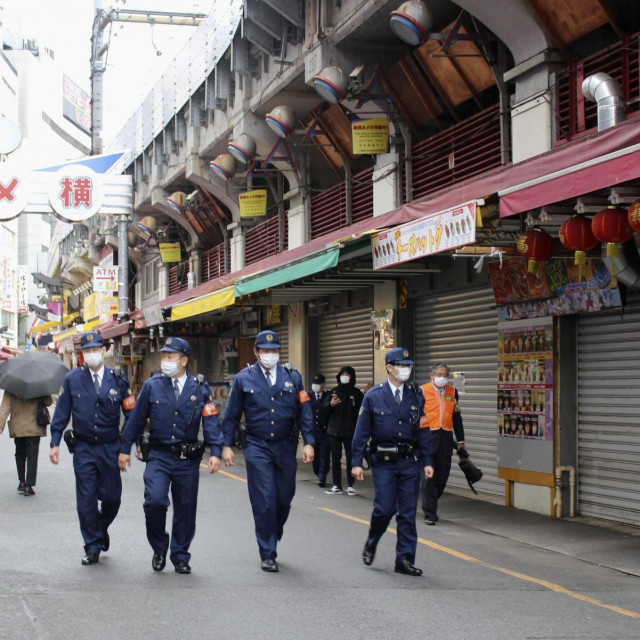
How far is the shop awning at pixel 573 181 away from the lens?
803 centimetres

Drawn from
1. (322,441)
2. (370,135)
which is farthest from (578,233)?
(370,135)

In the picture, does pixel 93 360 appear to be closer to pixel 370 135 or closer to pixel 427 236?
pixel 427 236

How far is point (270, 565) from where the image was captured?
8.29 metres

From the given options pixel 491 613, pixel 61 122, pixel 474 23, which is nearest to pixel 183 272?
pixel 474 23

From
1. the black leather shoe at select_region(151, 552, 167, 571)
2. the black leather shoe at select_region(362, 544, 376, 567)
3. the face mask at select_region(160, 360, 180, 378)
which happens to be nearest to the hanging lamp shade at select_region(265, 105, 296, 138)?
the face mask at select_region(160, 360, 180, 378)

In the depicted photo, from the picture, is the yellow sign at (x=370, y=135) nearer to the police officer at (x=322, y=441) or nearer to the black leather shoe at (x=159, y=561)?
the police officer at (x=322, y=441)

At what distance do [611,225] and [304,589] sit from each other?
4022 millimetres

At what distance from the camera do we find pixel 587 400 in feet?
39.8

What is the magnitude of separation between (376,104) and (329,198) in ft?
11.9

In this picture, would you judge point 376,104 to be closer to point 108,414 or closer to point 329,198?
point 329,198

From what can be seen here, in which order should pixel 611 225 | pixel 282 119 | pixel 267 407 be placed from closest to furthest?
1. pixel 267 407
2. pixel 611 225
3. pixel 282 119

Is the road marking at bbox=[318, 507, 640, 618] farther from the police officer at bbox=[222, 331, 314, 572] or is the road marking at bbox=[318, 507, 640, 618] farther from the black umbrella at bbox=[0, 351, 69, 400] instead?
the black umbrella at bbox=[0, 351, 69, 400]

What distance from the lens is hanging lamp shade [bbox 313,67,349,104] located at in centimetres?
1548

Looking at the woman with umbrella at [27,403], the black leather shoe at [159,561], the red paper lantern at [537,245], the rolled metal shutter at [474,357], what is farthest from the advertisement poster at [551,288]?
the woman with umbrella at [27,403]
